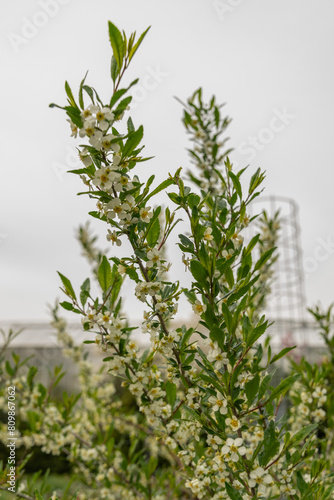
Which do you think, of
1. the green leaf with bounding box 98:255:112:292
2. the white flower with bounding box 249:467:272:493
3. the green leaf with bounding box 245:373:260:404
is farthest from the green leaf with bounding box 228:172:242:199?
the white flower with bounding box 249:467:272:493

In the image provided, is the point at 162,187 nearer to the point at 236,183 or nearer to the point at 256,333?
the point at 236,183

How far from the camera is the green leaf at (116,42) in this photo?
4.08 feet

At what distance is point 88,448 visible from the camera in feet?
9.82

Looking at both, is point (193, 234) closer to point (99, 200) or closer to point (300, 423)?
point (99, 200)

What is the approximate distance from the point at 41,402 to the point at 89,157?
1.85 m

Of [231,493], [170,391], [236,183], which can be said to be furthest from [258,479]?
[236,183]

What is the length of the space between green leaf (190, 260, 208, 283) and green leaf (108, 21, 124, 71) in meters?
0.64

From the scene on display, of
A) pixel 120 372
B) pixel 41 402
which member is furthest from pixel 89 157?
pixel 41 402

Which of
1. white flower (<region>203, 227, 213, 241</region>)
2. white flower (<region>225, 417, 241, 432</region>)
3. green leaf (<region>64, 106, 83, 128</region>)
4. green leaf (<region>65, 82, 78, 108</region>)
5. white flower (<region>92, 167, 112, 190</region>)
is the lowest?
white flower (<region>225, 417, 241, 432</region>)

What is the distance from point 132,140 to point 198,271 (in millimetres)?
451

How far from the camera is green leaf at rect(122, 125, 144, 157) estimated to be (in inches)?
52.1

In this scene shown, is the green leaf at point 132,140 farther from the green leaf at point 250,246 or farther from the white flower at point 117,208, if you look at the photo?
→ the green leaf at point 250,246

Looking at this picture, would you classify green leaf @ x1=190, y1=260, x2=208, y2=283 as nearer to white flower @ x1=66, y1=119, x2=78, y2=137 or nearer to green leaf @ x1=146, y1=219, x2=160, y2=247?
green leaf @ x1=146, y1=219, x2=160, y2=247

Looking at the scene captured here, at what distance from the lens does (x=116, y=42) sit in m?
1.25
